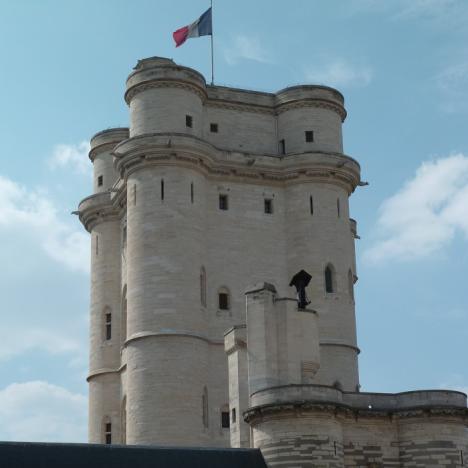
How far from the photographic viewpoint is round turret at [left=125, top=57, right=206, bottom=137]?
55.8 metres

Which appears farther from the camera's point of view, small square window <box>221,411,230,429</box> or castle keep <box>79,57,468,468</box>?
small square window <box>221,411,230,429</box>

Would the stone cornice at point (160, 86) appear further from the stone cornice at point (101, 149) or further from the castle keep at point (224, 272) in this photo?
the stone cornice at point (101, 149)

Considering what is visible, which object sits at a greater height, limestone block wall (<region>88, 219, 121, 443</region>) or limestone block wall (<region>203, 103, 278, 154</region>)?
limestone block wall (<region>203, 103, 278, 154</region>)

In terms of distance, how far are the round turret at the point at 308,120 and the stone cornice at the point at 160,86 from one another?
534 cm

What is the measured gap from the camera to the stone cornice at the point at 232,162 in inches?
2144

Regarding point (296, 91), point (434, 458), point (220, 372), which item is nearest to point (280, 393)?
point (434, 458)

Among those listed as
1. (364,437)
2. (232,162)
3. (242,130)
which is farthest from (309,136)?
(364,437)

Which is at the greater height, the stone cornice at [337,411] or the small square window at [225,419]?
the small square window at [225,419]

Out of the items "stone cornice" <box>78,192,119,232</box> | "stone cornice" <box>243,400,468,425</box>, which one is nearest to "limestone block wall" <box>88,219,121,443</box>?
"stone cornice" <box>78,192,119,232</box>

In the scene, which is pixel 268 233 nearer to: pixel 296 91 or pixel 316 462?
pixel 296 91

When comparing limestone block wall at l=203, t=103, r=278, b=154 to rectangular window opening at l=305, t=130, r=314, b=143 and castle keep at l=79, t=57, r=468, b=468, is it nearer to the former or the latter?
castle keep at l=79, t=57, r=468, b=468

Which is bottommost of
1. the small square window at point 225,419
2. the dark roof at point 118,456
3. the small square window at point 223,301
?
the dark roof at point 118,456

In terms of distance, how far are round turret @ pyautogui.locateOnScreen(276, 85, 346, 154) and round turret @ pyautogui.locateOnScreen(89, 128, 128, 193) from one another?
9.68m

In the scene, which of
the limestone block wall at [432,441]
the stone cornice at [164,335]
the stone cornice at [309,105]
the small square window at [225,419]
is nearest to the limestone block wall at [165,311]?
the stone cornice at [164,335]
